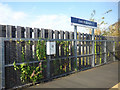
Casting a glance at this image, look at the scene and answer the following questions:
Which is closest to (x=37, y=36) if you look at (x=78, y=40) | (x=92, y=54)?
(x=78, y=40)

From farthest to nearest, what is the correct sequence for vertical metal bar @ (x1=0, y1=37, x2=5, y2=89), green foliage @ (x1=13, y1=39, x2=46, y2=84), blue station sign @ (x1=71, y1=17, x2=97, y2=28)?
blue station sign @ (x1=71, y1=17, x2=97, y2=28) → green foliage @ (x1=13, y1=39, x2=46, y2=84) → vertical metal bar @ (x1=0, y1=37, x2=5, y2=89)

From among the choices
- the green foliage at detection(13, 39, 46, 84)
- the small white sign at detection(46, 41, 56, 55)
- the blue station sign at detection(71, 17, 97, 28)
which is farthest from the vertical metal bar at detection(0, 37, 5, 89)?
the blue station sign at detection(71, 17, 97, 28)

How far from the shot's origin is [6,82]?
3.28 metres

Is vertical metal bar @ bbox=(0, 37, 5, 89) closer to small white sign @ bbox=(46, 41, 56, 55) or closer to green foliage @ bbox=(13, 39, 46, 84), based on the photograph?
green foliage @ bbox=(13, 39, 46, 84)

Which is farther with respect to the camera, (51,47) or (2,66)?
(51,47)

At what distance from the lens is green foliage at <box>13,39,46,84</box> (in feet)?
11.7

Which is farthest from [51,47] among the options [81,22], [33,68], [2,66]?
[81,22]

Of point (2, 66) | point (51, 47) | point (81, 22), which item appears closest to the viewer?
point (2, 66)

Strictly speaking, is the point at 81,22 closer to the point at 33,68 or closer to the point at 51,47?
the point at 51,47

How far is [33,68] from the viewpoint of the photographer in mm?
3850

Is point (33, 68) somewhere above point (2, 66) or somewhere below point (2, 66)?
below

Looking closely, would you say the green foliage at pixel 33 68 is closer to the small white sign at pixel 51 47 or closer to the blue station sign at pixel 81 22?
the small white sign at pixel 51 47

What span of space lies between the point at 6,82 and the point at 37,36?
1788 mm

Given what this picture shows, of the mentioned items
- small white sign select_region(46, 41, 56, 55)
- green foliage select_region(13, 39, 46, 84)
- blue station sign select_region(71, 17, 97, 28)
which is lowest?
green foliage select_region(13, 39, 46, 84)
